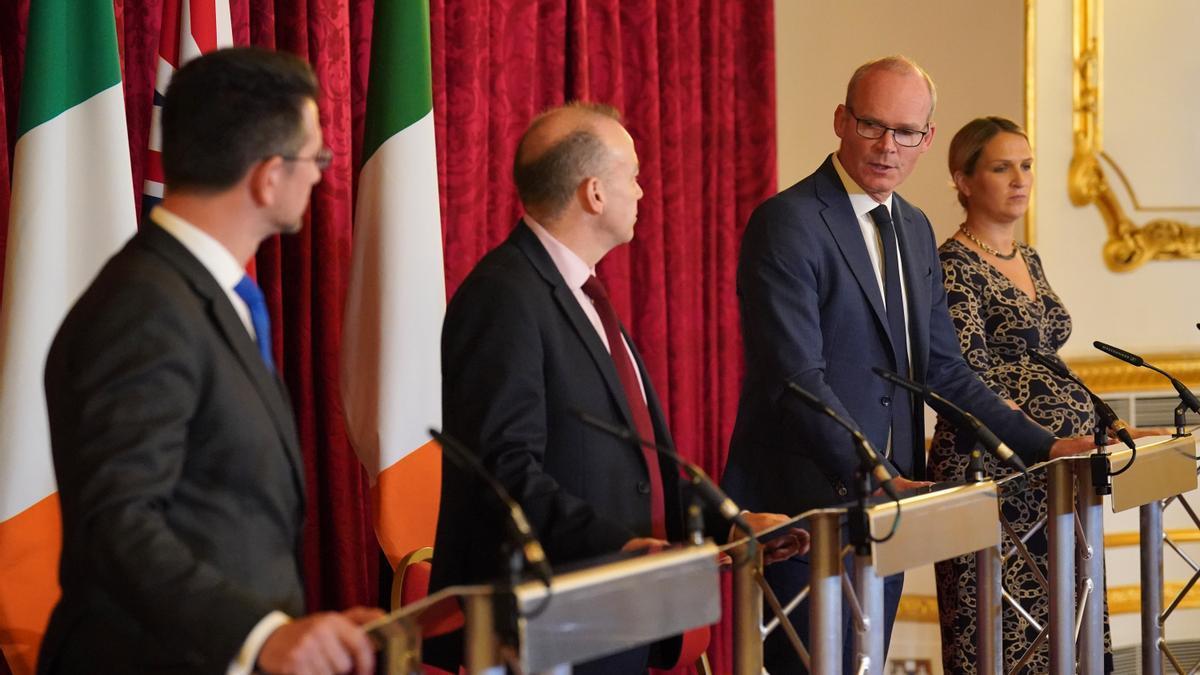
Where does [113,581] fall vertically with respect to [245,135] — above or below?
below

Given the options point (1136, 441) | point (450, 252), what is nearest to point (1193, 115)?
point (1136, 441)

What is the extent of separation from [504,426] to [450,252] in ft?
6.09

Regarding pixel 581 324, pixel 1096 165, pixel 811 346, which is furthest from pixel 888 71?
pixel 1096 165

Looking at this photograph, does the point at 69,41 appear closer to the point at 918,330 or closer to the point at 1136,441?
the point at 918,330

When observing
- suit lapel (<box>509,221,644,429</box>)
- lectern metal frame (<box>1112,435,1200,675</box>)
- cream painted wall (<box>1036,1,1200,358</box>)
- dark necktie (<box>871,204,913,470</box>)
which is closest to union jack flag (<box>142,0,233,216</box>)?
suit lapel (<box>509,221,644,429</box>)

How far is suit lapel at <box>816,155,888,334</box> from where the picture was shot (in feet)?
10.4

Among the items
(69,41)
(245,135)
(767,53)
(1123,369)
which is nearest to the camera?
(245,135)

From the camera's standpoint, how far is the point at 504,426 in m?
2.42

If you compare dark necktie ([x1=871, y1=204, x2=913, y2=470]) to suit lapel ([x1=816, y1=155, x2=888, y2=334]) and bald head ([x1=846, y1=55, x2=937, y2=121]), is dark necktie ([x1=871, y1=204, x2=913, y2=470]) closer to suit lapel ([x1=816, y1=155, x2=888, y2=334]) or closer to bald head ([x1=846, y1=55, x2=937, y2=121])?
suit lapel ([x1=816, y1=155, x2=888, y2=334])

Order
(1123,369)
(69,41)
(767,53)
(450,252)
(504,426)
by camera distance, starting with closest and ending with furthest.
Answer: (504,426)
(69,41)
(450,252)
(767,53)
(1123,369)

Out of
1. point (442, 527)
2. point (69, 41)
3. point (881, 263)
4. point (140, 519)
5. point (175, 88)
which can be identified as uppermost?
point (69, 41)

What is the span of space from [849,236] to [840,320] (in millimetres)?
203

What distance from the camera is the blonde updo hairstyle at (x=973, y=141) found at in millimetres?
4027

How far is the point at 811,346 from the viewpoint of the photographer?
9.96 ft
